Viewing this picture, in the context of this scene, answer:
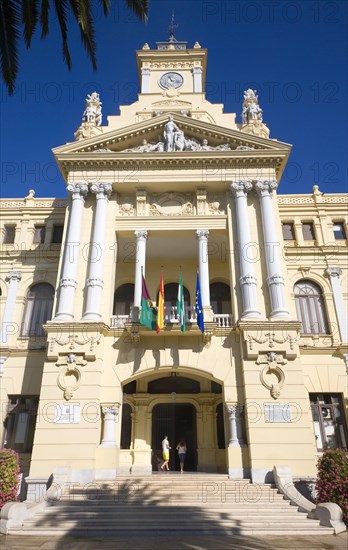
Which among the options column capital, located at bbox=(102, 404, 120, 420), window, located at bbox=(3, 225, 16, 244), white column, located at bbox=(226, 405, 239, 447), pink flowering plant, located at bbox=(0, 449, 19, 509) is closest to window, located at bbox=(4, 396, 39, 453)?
column capital, located at bbox=(102, 404, 120, 420)

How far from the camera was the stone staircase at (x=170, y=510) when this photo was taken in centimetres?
1156

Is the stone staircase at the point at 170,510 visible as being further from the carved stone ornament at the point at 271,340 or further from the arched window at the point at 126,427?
the carved stone ornament at the point at 271,340

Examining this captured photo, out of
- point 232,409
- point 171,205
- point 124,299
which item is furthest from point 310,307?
point 124,299

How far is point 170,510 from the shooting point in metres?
12.9

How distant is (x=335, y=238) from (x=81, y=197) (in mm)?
15045

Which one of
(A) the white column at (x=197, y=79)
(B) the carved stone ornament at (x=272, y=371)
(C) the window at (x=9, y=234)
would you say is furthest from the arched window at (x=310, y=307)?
(C) the window at (x=9, y=234)

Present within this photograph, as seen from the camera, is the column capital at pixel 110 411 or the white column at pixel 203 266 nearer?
the column capital at pixel 110 411

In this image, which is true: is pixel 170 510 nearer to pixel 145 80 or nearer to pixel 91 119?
pixel 91 119

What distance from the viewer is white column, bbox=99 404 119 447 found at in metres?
16.8

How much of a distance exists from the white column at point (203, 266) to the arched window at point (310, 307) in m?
6.25

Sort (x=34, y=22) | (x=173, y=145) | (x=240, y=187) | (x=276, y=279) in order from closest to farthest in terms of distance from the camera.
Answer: (x=34, y=22) → (x=276, y=279) → (x=240, y=187) → (x=173, y=145)

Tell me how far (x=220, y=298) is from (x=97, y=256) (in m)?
7.67

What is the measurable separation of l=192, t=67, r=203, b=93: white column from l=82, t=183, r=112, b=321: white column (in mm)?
10234

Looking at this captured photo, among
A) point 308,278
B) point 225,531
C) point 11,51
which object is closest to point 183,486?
point 225,531
